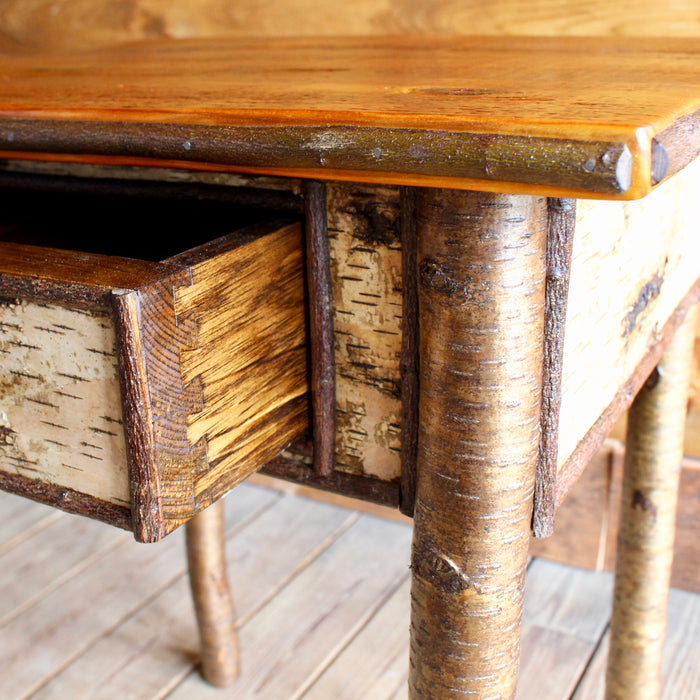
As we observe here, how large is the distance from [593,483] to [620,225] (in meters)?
0.72

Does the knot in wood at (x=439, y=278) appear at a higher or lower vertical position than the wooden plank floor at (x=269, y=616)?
higher

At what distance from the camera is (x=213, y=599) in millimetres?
989

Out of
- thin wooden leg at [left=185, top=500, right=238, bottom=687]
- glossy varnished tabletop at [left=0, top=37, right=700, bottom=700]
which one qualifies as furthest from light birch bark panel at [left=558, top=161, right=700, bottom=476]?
thin wooden leg at [left=185, top=500, right=238, bottom=687]

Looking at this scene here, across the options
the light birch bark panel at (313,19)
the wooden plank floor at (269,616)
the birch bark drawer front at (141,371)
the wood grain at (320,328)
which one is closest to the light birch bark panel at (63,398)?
the birch bark drawer front at (141,371)

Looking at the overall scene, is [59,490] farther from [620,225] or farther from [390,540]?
[390,540]

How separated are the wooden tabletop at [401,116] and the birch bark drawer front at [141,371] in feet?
0.20

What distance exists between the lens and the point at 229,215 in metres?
0.56

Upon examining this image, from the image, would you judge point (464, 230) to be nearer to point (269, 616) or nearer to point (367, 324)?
point (367, 324)

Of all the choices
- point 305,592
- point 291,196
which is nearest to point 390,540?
point 305,592

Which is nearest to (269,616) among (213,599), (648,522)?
(213,599)

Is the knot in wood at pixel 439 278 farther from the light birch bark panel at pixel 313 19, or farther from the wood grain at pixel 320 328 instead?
the light birch bark panel at pixel 313 19

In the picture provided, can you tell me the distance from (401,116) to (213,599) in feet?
2.49

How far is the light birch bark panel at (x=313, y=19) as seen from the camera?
0.95 m

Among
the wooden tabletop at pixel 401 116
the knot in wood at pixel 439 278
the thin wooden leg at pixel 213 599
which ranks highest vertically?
the wooden tabletop at pixel 401 116
